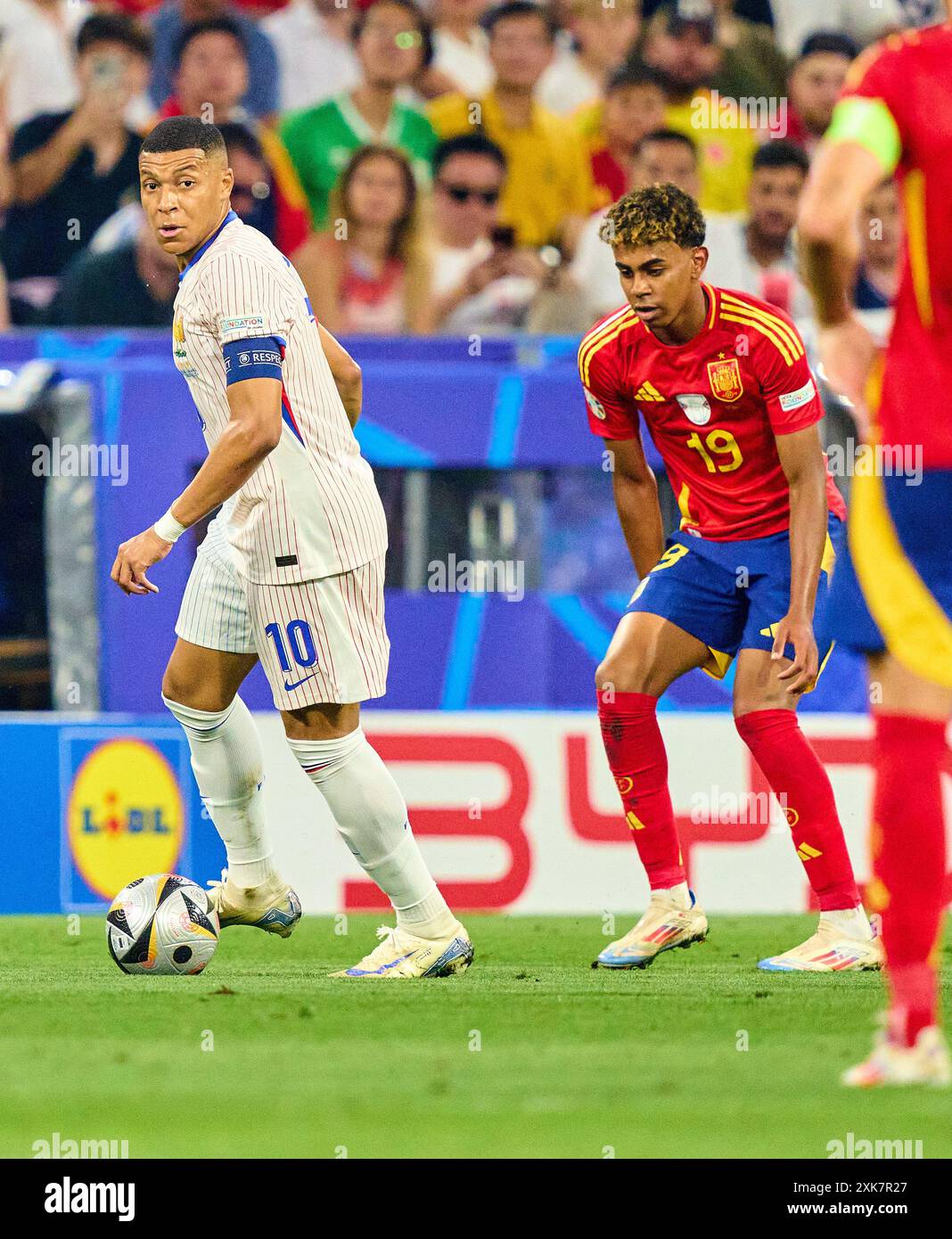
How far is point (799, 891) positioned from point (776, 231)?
4059mm

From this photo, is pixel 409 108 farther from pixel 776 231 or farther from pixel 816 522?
pixel 816 522

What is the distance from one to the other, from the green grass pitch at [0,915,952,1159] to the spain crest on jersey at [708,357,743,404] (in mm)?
1558

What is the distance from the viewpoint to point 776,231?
33.4ft

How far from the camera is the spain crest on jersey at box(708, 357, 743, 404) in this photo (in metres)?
5.35

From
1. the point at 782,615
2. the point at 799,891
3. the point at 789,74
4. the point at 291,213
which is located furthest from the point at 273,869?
the point at 789,74

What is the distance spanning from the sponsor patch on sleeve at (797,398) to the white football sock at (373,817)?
4.68 ft

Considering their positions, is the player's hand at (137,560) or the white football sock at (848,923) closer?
the player's hand at (137,560)

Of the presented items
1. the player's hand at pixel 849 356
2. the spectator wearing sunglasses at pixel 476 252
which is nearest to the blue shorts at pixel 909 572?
the player's hand at pixel 849 356

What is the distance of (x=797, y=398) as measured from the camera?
5.30 m

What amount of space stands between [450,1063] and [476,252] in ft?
22.1

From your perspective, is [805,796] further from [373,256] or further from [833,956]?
[373,256]

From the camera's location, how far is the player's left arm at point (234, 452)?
4629 mm

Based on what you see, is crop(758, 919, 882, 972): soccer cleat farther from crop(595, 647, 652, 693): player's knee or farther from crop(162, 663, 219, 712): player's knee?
crop(162, 663, 219, 712): player's knee

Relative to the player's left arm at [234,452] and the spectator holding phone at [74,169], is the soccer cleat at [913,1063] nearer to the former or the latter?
the player's left arm at [234,452]
